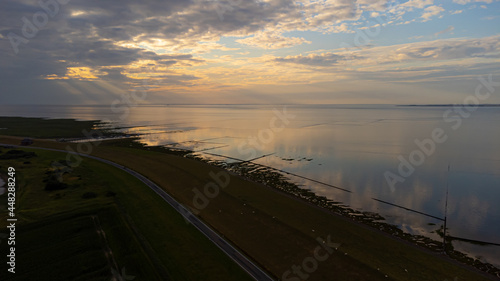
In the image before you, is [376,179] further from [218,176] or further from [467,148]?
[467,148]

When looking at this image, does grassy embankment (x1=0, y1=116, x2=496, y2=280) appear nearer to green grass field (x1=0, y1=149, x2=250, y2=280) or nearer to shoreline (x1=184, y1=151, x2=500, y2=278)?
green grass field (x1=0, y1=149, x2=250, y2=280)

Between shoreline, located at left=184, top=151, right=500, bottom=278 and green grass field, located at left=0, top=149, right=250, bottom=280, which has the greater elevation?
green grass field, located at left=0, top=149, right=250, bottom=280

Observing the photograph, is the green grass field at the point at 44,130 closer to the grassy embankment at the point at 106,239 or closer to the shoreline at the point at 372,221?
the grassy embankment at the point at 106,239

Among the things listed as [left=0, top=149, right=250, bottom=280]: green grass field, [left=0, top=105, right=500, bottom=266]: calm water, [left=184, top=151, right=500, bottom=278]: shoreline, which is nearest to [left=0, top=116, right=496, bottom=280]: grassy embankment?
[left=0, top=149, right=250, bottom=280]: green grass field

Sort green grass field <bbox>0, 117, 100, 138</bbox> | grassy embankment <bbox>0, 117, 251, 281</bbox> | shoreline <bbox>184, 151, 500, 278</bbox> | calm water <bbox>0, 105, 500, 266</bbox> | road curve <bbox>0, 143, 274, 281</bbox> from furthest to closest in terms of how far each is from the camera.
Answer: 1. green grass field <bbox>0, 117, 100, 138</bbox>
2. calm water <bbox>0, 105, 500, 266</bbox>
3. shoreline <bbox>184, 151, 500, 278</bbox>
4. road curve <bbox>0, 143, 274, 281</bbox>
5. grassy embankment <bbox>0, 117, 251, 281</bbox>

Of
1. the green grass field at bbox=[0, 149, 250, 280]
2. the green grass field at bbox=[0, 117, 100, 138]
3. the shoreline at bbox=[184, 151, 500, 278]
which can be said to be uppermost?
the green grass field at bbox=[0, 117, 100, 138]

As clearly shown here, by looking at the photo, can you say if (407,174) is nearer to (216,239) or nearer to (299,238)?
(299,238)

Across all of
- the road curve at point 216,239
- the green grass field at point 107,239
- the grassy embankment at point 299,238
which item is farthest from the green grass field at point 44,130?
the road curve at point 216,239

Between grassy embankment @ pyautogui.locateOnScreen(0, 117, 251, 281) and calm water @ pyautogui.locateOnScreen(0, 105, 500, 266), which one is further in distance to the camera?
calm water @ pyautogui.locateOnScreen(0, 105, 500, 266)

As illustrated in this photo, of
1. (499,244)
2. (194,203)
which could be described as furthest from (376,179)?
(194,203)

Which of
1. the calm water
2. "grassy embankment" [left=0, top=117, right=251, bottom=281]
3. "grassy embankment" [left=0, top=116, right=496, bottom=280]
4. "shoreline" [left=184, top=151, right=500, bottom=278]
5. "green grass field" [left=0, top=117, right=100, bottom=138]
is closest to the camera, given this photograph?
"grassy embankment" [left=0, top=117, right=251, bottom=281]
